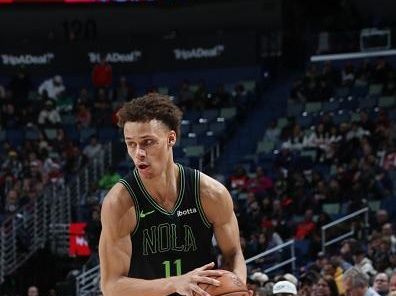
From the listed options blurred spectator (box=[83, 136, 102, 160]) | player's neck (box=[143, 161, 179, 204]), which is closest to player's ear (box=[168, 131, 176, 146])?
player's neck (box=[143, 161, 179, 204])

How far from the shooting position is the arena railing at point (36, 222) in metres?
19.8

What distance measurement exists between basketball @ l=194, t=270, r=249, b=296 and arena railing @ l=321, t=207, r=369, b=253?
35.7ft

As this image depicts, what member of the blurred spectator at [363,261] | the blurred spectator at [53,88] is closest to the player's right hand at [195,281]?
the blurred spectator at [363,261]

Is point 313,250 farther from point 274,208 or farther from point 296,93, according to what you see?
point 296,93

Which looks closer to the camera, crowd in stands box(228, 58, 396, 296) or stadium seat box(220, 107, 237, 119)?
crowd in stands box(228, 58, 396, 296)

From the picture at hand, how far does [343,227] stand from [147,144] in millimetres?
11522

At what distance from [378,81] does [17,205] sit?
24.7ft

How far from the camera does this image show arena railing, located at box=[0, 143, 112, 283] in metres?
19.8

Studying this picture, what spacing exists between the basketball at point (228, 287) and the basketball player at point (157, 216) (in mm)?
282

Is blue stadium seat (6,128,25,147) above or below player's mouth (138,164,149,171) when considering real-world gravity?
below

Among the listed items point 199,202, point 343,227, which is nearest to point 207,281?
point 199,202

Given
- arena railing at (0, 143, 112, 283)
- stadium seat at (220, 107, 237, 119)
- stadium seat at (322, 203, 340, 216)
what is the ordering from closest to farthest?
stadium seat at (322, 203, 340, 216), arena railing at (0, 143, 112, 283), stadium seat at (220, 107, 237, 119)

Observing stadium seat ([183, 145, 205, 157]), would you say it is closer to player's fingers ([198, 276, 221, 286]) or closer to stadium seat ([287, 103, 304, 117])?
stadium seat ([287, 103, 304, 117])

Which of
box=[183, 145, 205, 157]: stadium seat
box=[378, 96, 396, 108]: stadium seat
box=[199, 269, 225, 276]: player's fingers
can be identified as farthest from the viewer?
box=[183, 145, 205, 157]: stadium seat
